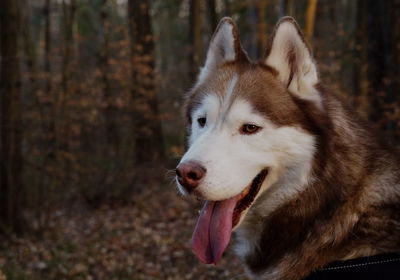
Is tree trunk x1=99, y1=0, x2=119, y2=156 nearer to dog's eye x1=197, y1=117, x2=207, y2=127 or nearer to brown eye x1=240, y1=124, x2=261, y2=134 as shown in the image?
dog's eye x1=197, y1=117, x2=207, y2=127

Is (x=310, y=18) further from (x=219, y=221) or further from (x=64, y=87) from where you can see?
(x=219, y=221)

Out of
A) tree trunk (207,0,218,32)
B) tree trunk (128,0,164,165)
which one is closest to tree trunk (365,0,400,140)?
tree trunk (128,0,164,165)

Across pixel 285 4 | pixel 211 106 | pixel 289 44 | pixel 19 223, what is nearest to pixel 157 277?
pixel 19 223

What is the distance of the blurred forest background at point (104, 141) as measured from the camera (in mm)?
6543

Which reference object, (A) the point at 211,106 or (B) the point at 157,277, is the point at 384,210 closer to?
(A) the point at 211,106

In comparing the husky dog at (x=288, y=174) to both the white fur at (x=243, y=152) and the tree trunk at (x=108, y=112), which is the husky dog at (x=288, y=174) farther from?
A: the tree trunk at (x=108, y=112)

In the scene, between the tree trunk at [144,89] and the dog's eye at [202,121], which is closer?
the dog's eye at [202,121]

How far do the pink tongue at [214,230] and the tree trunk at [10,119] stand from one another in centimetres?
459

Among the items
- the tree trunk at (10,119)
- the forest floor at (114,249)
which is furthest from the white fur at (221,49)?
the tree trunk at (10,119)

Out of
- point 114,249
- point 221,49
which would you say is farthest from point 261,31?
point 221,49

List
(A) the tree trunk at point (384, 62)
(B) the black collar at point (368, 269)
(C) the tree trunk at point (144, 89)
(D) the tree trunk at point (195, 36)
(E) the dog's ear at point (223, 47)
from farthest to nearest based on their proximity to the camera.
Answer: (D) the tree trunk at point (195, 36)
(C) the tree trunk at point (144, 89)
(A) the tree trunk at point (384, 62)
(E) the dog's ear at point (223, 47)
(B) the black collar at point (368, 269)

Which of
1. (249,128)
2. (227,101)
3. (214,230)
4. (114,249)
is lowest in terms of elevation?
(114,249)

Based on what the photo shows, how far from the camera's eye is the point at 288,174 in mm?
2908

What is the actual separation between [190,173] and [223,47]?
117 cm
